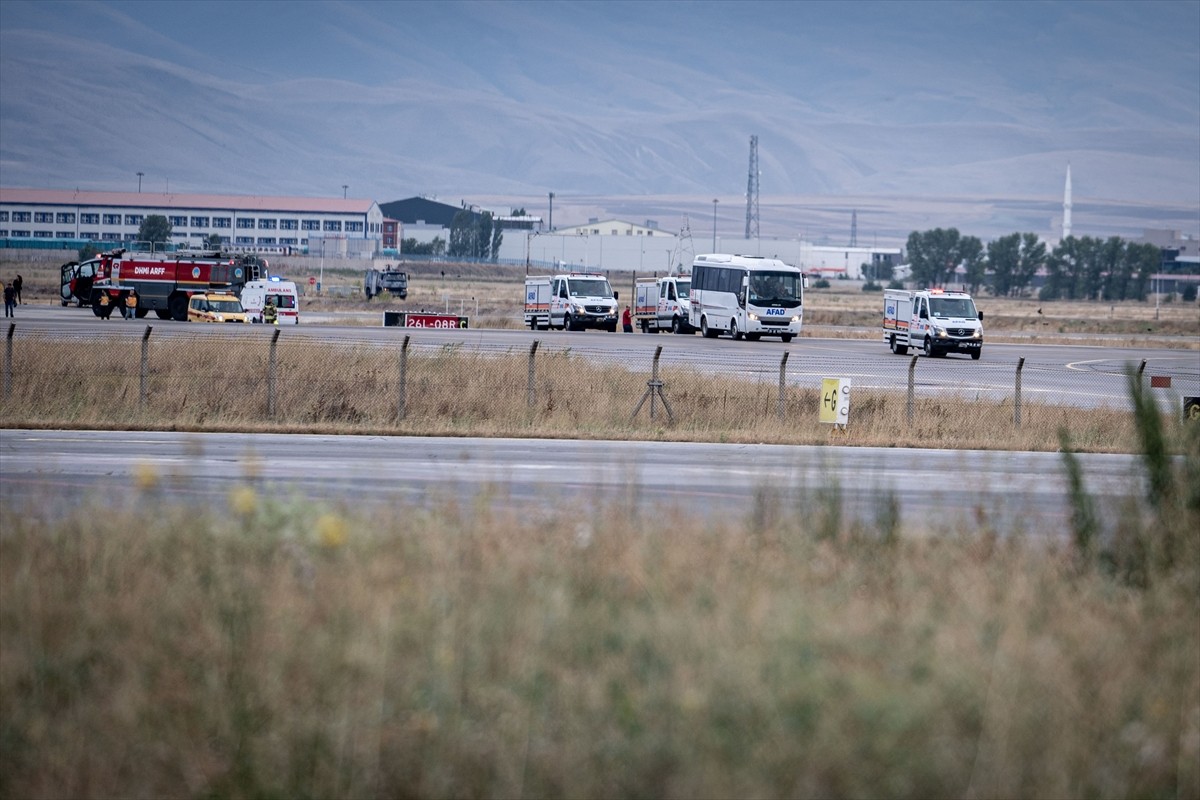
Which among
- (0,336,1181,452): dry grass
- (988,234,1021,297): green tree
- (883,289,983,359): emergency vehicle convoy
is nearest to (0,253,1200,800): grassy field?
(0,336,1181,452): dry grass

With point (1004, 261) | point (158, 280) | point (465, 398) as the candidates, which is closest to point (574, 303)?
point (158, 280)

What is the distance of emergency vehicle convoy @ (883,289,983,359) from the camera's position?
5012cm

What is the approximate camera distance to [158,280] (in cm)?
6269

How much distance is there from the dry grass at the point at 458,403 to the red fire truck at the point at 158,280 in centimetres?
3022

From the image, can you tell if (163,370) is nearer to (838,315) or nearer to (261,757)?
(261,757)

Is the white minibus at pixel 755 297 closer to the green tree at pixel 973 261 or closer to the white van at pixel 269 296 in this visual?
the white van at pixel 269 296

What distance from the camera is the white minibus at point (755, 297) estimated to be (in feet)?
188

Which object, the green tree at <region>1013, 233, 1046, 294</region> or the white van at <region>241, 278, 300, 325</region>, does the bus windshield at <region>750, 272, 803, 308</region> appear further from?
the green tree at <region>1013, 233, 1046, 294</region>

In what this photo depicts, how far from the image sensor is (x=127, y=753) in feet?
20.3

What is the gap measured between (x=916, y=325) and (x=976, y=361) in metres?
3.24

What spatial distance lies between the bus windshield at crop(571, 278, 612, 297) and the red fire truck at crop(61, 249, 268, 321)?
16.1 meters

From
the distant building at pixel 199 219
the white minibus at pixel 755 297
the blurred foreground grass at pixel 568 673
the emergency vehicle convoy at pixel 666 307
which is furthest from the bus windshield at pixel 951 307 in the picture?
the distant building at pixel 199 219

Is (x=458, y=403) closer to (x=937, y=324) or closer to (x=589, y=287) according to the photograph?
(x=937, y=324)

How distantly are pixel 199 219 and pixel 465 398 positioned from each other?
170813 millimetres
